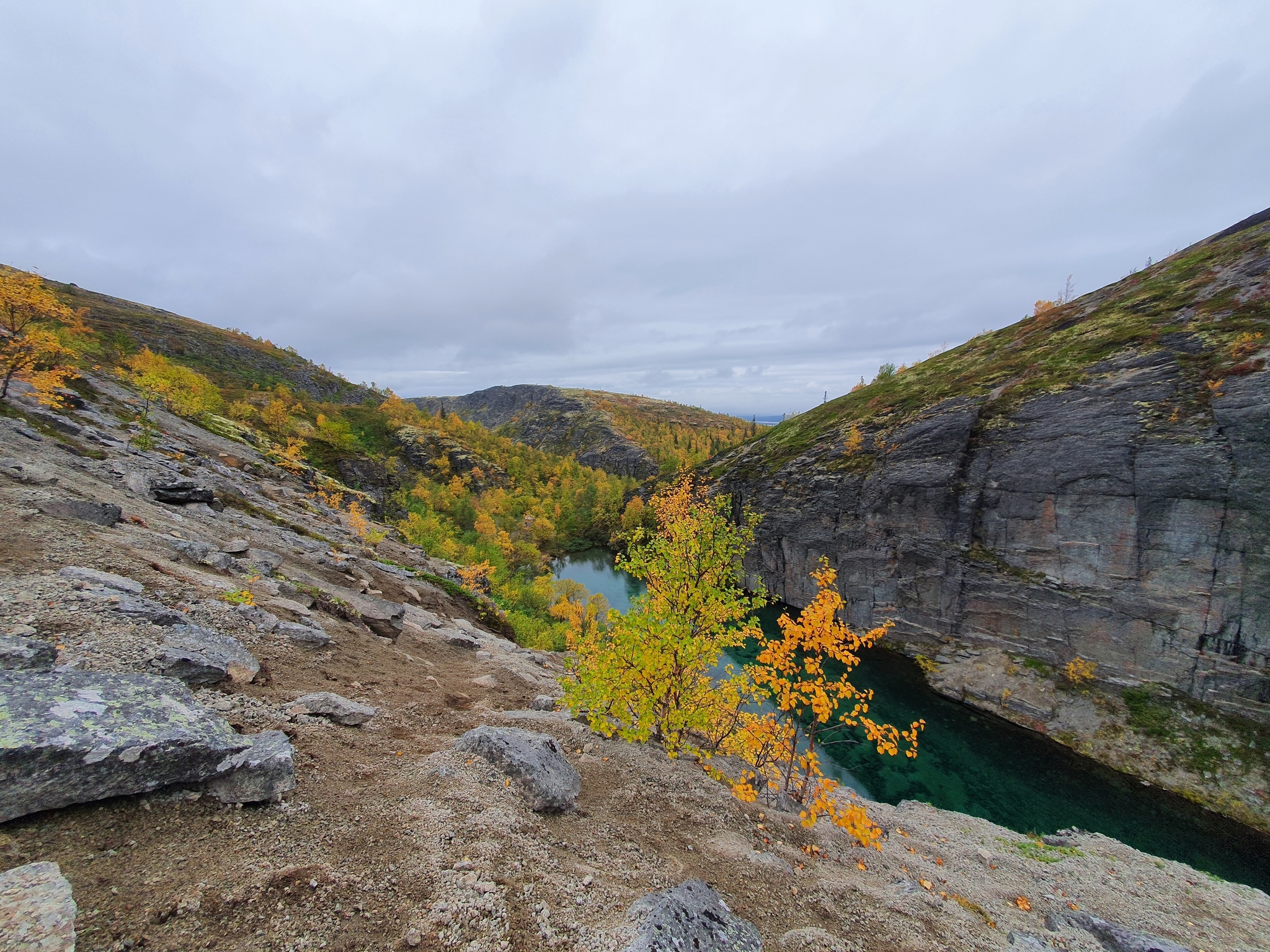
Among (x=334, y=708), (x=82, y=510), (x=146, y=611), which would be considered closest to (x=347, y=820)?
(x=334, y=708)

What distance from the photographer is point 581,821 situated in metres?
8.48

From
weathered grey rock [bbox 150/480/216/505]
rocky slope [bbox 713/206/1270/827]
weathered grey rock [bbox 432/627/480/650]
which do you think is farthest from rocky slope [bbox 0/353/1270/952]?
rocky slope [bbox 713/206/1270/827]

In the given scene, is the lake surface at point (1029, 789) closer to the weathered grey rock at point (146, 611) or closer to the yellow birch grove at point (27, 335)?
the weathered grey rock at point (146, 611)

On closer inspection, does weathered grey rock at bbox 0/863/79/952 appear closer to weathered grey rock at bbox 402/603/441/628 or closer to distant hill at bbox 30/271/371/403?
weathered grey rock at bbox 402/603/441/628

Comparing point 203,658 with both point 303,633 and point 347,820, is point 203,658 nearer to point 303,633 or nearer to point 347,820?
point 303,633

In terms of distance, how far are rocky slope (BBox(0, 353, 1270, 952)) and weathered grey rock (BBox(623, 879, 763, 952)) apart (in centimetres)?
4

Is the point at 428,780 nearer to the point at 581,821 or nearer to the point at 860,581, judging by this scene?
the point at 581,821

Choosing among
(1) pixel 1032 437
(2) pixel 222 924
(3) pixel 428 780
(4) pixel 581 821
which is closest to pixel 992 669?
(1) pixel 1032 437

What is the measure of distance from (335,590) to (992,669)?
51.6m

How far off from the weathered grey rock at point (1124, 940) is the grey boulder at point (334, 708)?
18.4m

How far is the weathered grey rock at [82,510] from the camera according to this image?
42.4 ft

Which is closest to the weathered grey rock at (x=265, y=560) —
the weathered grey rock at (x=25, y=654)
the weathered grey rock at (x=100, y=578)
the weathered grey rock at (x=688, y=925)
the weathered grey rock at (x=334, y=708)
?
the weathered grey rock at (x=100, y=578)

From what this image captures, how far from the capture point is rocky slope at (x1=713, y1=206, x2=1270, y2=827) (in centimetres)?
3048

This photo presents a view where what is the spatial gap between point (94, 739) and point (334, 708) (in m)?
4.77
